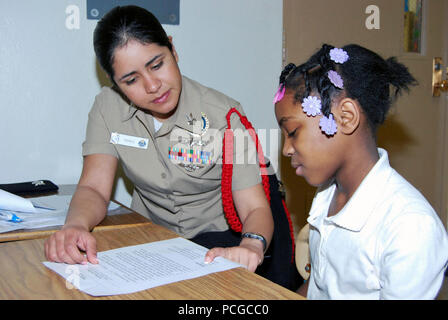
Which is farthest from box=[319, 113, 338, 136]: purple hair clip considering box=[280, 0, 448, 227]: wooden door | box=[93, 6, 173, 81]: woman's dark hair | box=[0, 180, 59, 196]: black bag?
box=[280, 0, 448, 227]: wooden door

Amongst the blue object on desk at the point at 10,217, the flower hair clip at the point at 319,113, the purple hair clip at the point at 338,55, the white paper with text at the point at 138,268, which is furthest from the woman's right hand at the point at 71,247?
the purple hair clip at the point at 338,55

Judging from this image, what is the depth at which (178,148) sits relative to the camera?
4.34 ft

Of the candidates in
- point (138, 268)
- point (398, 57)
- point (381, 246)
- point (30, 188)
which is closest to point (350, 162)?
point (381, 246)

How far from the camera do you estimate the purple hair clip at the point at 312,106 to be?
957 millimetres

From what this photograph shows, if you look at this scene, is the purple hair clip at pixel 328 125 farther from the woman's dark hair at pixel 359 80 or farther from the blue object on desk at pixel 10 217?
the blue object on desk at pixel 10 217

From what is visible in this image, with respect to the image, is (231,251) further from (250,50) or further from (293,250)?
(250,50)

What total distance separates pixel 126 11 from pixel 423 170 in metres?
2.19

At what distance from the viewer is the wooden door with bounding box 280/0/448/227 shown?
2.25 metres

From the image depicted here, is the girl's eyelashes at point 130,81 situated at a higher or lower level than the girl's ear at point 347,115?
higher

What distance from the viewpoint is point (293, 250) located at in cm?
134

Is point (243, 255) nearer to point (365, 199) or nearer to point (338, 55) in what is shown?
point (365, 199)

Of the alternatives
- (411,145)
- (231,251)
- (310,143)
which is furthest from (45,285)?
(411,145)

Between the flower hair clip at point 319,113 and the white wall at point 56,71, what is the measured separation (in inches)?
44.6

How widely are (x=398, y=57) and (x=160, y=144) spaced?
1778 mm
